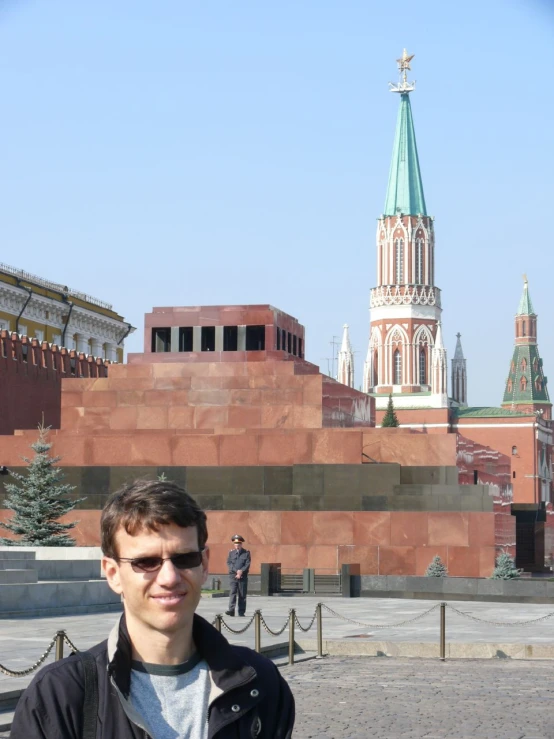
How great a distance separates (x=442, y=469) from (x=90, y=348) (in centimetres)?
3432

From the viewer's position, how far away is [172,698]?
3.12m

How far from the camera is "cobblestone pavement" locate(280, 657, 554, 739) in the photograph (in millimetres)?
9922

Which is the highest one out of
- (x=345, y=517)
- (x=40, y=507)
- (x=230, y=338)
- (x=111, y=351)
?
(x=111, y=351)

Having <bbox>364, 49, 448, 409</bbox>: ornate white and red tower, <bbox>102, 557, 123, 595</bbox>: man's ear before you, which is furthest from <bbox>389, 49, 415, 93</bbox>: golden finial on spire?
<bbox>102, 557, 123, 595</bbox>: man's ear

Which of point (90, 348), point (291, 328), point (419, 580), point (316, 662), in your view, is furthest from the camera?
point (90, 348)

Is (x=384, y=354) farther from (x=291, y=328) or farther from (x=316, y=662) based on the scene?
(x=316, y=662)

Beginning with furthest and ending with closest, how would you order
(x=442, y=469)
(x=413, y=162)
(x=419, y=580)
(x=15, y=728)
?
1. (x=413, y=162)
2. (x=442, y=469)
3. (x=419, y=580)
4. (x=15, y=728)

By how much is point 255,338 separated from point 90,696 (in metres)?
29.6

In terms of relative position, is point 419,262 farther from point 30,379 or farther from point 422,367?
point 30,379

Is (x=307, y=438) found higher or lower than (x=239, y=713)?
higher

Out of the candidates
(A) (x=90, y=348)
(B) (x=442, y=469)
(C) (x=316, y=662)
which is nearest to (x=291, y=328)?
(B) (x=442, y=469)

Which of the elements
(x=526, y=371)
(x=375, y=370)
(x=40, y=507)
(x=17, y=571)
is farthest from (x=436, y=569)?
(x=526, y=371)

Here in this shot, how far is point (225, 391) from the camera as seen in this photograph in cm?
3089

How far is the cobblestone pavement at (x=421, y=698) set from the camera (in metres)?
9.92
